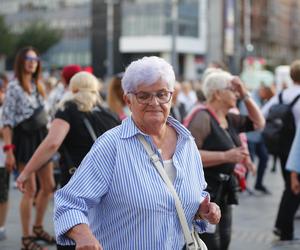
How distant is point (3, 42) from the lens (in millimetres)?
69750

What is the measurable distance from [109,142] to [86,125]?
2413mm

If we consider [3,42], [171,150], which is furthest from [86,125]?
[3,42]

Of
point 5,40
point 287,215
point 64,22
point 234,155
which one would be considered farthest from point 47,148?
point 64,22

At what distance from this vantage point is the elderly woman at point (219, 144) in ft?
17.0

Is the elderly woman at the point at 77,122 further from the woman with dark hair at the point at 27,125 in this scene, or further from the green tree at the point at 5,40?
the green tree at the point at 5,40

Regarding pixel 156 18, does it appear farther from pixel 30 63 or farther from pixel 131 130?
pixel 131 130

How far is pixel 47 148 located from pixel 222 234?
1.41 meters

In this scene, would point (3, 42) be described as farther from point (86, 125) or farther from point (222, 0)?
point (86, 125)

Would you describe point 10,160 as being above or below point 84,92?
below

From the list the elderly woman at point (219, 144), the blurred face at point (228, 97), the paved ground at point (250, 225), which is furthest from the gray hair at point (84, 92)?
the paved ground at point (250, 225)

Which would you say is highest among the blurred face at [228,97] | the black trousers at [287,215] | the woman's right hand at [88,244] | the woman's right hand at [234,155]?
the blurred face at [228,97]

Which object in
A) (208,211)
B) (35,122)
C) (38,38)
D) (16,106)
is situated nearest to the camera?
(208,211)

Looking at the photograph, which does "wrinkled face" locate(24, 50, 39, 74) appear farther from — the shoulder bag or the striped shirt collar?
the shoulder bag

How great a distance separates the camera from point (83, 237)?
293cm
